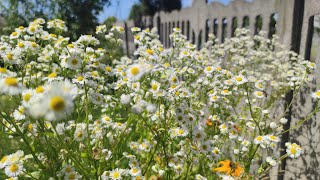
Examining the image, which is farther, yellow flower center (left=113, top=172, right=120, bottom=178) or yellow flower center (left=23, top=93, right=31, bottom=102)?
yellow flower center (left=113, top=172, right=120, bottom=178)

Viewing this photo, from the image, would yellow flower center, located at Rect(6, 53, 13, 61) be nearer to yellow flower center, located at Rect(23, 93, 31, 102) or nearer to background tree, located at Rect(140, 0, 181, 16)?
yellow flower center, located at Rect(23, 93, 31, 102)

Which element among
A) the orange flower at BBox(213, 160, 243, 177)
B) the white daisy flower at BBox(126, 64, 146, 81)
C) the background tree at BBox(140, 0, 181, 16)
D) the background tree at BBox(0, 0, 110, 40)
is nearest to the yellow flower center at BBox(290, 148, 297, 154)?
the orange flower at BBox(213, 160, 243, 177)

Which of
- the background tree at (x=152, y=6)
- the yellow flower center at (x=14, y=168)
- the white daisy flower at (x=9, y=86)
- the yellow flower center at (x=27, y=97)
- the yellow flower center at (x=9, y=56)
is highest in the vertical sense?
the background tree at (x=152, y=6)

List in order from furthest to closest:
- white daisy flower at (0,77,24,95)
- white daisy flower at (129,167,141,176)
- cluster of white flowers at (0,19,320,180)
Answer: white daisy flower at (129,167,141,176) → cluster of white flowers at (0,19,320,180) → white daisy flower at (0,77,24,95)

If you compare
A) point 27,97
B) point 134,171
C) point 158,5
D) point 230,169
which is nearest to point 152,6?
point 158,5

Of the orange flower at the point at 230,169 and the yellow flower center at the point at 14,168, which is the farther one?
the orange flower at the point at 230,169

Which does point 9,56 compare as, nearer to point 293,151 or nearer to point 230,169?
point 230,169

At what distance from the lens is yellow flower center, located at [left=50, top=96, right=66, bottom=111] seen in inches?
28.8

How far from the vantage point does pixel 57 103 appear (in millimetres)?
735

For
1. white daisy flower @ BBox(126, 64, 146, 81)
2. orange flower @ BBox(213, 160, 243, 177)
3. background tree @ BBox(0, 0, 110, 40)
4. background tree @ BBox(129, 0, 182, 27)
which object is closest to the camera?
white daisy flower @ BBox(126, 64, 146, 81)

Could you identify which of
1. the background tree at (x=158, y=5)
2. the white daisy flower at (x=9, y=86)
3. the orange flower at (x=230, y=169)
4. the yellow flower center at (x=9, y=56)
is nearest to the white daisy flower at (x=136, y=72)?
the white daisy flower at (x=9, y=86)

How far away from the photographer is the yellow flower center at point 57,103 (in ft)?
2.40

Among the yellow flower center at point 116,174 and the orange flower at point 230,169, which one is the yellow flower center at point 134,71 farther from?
the orange flower at point 230,169

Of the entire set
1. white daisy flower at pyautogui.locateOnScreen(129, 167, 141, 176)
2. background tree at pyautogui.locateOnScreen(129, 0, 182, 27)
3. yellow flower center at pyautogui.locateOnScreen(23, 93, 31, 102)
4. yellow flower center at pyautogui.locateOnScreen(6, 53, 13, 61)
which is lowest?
white daisy flower at pyautogui.locateOnScreen(129, 167, 141, 176)
